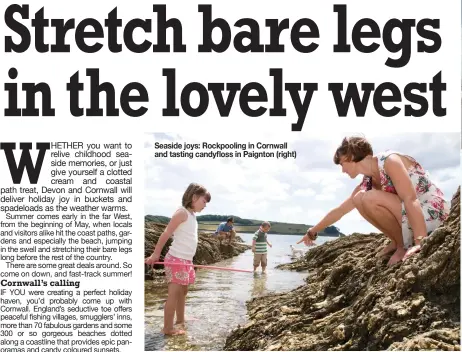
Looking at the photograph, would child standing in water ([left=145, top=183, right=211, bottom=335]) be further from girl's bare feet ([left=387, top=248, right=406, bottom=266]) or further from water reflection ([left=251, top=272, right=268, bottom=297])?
water reflection ([left=251, top=272, right=268, bottom=297])

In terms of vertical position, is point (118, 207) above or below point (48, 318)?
above

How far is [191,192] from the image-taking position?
438 centimetres

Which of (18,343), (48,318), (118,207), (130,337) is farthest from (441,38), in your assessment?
(18,343)

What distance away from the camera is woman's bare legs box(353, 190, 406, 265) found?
3.45 meters

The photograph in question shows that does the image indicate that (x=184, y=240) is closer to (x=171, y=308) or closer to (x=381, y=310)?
(x=171, y=308)

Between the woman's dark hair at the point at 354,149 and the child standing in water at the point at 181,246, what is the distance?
1.38 metres

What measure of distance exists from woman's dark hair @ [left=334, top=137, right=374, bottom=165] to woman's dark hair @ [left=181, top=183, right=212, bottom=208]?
1344 mm

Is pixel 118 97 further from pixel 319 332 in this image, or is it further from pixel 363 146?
pixel 319 332

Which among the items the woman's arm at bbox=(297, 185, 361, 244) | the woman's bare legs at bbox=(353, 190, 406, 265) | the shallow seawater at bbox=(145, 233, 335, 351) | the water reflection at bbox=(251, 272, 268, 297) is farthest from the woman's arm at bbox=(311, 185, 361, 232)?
the water reflection at bbox=(251, 272, 268, 297)

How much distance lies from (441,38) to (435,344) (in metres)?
3.24

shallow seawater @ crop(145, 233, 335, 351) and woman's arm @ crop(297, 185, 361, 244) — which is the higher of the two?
woman's arm @ crop(297, 185, 361, 244)

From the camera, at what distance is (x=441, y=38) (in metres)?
4.67

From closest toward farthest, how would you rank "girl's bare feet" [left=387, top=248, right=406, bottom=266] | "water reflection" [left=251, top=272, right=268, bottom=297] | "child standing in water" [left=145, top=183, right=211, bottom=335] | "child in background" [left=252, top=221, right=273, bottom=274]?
"girl's bare feet" [left=387, top=248, right=406, bottom=266] < "child standing in water" [left=145, top=183, right=211, bottom=335] < "water reflection" [left=251, top=272, right=268, bottom=297] < "child in background" [left=252, top=221, right=273, bottom=274]

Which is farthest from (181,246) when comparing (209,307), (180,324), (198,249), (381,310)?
(198,249)
